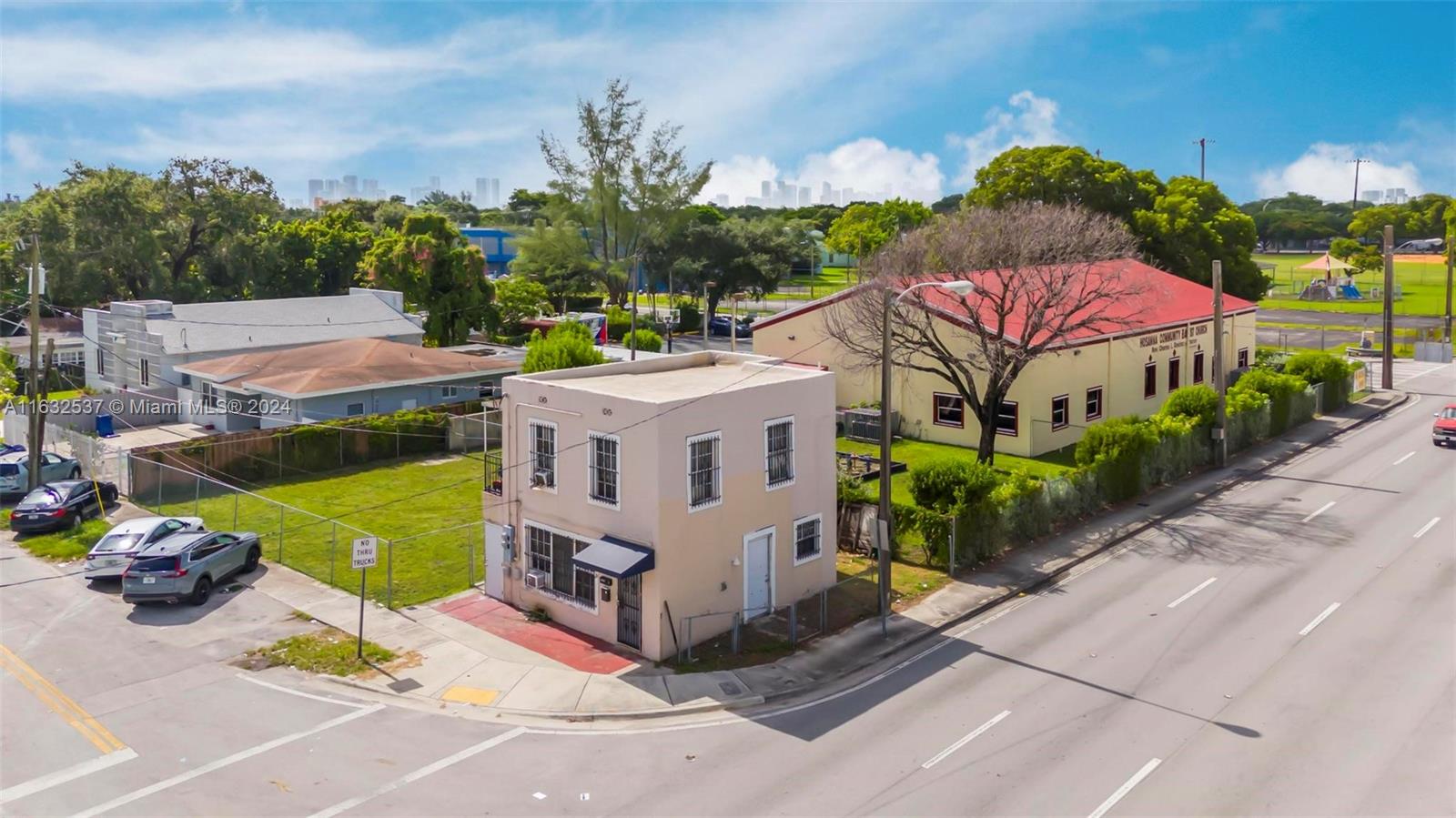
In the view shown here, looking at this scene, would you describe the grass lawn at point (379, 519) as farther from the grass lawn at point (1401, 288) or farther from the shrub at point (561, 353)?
the grass lawn at point (1401, 288)

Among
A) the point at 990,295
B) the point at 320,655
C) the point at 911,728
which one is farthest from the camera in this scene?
the point at 990,295

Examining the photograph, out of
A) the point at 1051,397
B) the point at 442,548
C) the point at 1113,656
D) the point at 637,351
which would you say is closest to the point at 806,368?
the point at 1113,656

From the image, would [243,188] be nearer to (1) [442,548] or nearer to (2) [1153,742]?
(1) [442,548]

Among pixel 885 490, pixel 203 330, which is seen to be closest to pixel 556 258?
pixel 203 330

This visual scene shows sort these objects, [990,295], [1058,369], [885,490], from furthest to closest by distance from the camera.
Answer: [1058,369] → [990,295] → [885,490]

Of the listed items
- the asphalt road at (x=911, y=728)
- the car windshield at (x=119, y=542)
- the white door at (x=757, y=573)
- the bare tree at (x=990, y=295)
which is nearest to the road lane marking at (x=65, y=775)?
the asphalt road at (x=911, y=728)

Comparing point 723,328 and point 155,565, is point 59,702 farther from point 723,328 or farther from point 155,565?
point 723,328
